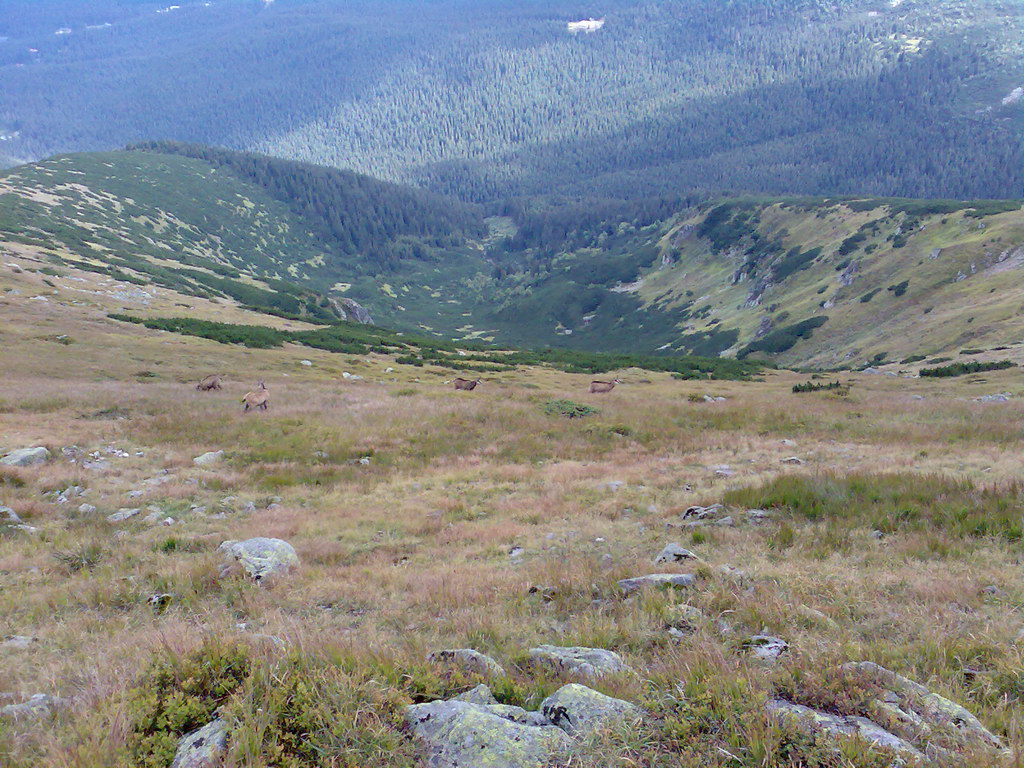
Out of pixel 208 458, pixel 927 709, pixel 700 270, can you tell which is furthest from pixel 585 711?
pixel 700 270

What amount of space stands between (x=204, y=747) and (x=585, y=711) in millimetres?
2434

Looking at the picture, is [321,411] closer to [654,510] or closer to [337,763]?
[654,510]

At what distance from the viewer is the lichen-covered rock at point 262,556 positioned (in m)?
7.38

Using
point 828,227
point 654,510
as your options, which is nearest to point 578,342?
point 828,227

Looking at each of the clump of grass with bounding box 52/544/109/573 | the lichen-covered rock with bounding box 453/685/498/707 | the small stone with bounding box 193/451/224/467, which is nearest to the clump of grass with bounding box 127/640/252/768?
the lichen-covered rock with bounding box 453/685/498/707

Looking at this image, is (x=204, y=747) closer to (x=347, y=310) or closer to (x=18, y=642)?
(x=18, y=642)

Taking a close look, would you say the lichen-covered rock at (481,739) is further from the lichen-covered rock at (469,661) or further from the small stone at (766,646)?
the small stone at (766,646)

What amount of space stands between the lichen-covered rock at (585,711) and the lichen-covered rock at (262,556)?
518cm

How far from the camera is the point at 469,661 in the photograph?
4.45 m

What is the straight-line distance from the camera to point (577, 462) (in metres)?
15.1

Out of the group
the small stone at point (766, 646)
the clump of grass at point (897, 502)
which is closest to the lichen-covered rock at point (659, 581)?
the small stone at point (766, 646)

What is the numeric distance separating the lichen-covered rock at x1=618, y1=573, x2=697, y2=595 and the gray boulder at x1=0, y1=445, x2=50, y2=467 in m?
14.1

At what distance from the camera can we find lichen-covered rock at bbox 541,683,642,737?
3447 millimetres

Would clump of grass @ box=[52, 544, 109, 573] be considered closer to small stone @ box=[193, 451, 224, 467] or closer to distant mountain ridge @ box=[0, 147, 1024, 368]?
small stone @ box=[193, 451, 224, 467]
